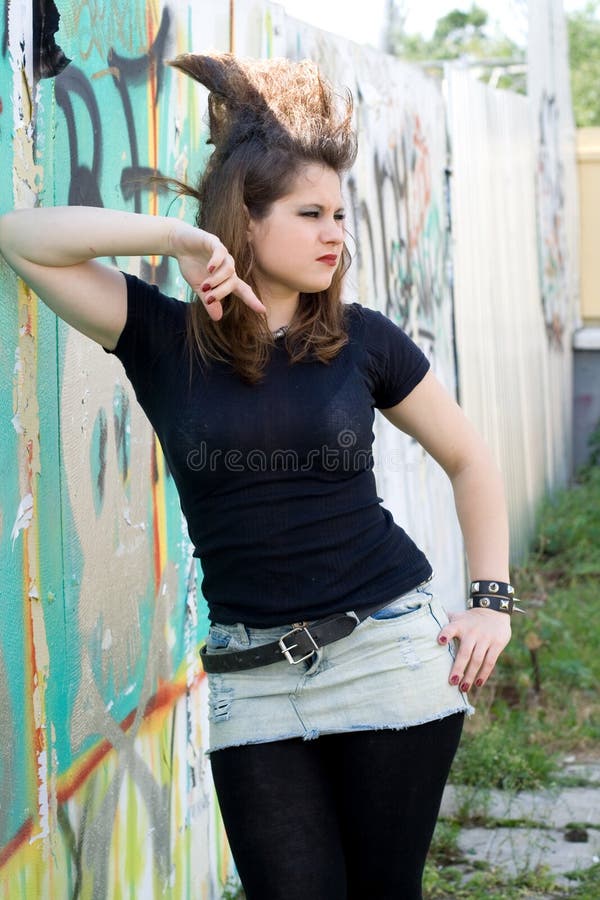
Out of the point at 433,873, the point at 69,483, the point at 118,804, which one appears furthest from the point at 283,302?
the point at 433,873

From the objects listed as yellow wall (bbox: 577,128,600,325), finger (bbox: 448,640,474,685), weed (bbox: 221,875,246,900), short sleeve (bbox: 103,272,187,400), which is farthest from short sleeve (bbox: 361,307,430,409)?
yellow wall (bbox: 577,128,600,325)

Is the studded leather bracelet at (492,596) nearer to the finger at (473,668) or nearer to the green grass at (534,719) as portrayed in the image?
the finger at (473,668)

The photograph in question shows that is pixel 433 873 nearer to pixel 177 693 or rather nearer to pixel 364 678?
pixel 177 693

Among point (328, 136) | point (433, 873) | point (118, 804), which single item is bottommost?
point (433, 873)

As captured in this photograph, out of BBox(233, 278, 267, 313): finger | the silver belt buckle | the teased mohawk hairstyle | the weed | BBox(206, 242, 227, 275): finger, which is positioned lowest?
the weed

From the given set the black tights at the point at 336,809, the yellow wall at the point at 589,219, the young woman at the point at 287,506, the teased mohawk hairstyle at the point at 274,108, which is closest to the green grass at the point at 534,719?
the black tights at the point at 336,809

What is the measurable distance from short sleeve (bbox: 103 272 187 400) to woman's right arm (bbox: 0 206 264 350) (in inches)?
0.8

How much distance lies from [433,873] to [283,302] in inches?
87.5

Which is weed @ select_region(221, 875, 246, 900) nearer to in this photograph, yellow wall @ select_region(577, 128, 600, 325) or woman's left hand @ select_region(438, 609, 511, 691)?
woman's left hand @ select_region(438, 609, 511, 691)

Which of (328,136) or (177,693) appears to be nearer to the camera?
(328,136)

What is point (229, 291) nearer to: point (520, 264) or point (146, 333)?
point (146, 333)

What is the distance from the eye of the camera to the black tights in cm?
229

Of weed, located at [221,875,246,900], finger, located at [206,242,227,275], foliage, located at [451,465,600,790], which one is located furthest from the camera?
foliage, located at [451,465,600,790]

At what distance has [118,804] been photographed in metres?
Answer: 3.05
